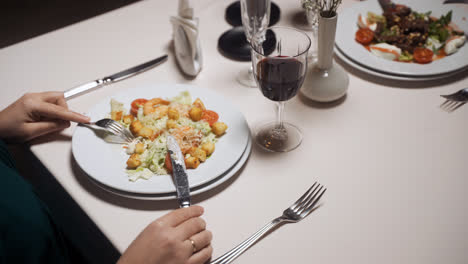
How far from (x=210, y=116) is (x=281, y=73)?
23 centimetres

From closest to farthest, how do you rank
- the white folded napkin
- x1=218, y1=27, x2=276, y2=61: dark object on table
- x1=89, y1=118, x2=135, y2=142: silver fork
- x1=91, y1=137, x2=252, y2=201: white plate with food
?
x1=91, y1=137, x2=252, y2=201: white plate with food → x1=89, y1=118, x2=135, y2=142: silver fork → the white folded napkin → x1=218, y1=27, x2=276, y2=61: dark object on table

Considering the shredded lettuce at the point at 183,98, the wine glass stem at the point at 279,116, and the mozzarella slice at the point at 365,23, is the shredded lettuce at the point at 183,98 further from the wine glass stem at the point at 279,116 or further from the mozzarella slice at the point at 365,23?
the mozzarella slice at the point at 365,23

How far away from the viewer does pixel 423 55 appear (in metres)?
1.18

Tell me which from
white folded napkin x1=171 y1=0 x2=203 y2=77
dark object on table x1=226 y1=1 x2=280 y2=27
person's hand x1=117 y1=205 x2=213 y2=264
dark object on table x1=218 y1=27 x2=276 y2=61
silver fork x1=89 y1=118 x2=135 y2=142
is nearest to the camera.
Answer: person's hand x1=117 y1=205 x2=213 y2=264

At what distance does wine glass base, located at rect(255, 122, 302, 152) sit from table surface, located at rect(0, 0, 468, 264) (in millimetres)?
21

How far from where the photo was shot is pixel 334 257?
75cm

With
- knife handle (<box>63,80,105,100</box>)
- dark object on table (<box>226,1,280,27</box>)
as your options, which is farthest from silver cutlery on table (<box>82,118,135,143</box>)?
dark object on table (<box>226,1,280,27</box>)

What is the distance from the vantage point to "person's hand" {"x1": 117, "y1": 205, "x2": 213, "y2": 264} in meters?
0.74

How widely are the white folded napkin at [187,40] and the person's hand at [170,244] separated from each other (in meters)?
0.57

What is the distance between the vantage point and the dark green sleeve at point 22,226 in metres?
0.80

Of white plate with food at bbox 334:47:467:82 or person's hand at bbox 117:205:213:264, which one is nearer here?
person's hand at bbox 117:205:213:264

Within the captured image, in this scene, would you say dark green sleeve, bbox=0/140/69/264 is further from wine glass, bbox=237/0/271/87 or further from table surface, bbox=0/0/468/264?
wine glass, bbox=237/0/271/87

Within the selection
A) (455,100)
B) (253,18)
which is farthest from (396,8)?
(253,18)

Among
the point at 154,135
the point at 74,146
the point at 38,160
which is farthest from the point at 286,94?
the point at 38,160
